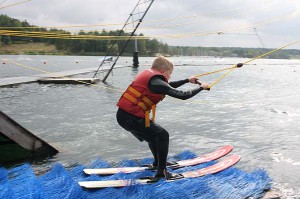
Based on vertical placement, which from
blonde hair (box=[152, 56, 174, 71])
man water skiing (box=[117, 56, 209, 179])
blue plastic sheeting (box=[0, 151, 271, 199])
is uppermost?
blonde hair (box=[152, 56, 174, 71])

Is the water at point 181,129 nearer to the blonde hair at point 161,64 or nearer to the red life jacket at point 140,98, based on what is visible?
the red life jacket at point 140,98

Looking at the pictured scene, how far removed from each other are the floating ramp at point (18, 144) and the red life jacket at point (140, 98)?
11.8 feet

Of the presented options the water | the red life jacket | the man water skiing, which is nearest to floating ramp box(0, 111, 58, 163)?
the water

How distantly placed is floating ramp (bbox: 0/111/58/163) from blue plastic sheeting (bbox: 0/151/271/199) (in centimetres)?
137

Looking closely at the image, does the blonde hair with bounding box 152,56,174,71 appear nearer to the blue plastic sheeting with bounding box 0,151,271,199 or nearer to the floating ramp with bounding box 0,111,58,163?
the blue plastic sheeting with bounding box 0,151,271,199

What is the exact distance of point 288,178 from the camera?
8594 mm

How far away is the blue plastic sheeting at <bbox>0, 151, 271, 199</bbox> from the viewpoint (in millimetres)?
5586

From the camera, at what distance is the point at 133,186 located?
6.14 meters

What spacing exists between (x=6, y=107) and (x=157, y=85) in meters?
15.2

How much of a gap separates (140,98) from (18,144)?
14.3 ft

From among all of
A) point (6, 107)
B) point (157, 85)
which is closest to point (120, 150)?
point (157, 85)

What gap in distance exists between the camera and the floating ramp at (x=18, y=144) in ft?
26.6

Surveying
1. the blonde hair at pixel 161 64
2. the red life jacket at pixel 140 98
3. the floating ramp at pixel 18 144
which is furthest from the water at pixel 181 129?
the blonde hair at pixel 161 64

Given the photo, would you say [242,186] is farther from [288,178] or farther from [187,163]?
[288,178]
